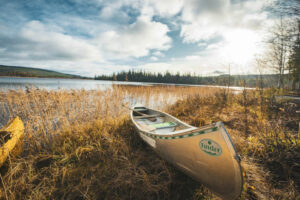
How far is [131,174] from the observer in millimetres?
2670

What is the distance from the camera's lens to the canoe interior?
392 centimetres

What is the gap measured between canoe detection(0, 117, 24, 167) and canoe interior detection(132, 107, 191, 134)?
125 inches

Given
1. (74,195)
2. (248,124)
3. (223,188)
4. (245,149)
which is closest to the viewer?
(223,188)

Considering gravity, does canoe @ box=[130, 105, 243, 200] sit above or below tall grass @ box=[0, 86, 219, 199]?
above

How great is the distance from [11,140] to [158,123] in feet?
13.4

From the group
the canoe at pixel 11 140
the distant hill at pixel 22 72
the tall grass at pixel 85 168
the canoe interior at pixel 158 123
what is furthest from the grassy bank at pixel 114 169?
the distant hill at pixel 22 72

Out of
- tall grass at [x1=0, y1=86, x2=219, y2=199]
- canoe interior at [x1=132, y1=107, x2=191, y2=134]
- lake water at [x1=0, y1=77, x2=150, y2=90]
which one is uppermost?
lake water at [x1=0, y1=77, x2=150, y2=90]

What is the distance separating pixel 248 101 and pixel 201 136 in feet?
29.1

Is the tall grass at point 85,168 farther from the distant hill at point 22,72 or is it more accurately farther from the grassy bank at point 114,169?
the distant hill at point 22,72

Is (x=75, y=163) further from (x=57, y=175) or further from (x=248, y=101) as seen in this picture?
(x=248, y=101)

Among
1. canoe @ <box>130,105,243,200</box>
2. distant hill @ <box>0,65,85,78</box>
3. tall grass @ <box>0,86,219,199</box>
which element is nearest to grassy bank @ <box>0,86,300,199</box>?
tall grass @ <box>0,86,219,199</box>

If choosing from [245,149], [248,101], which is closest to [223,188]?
[245,149]

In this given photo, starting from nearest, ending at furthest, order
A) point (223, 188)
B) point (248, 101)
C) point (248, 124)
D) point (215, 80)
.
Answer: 1. point (223, 188)
2. point (248, 124)
3. point (248, 101)
4. point (215, 80)

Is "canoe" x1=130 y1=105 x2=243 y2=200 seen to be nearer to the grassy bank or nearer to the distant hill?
the grassy bank
